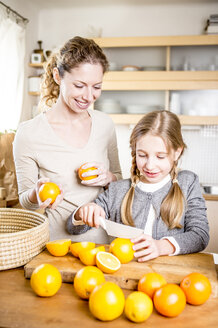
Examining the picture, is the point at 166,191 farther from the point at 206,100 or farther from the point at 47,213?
the point at 206,100

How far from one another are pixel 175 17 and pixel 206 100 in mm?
1182

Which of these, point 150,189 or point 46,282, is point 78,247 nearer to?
point 46,282

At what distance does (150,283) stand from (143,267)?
14cm

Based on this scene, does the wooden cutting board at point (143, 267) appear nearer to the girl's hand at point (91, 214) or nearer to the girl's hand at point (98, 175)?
the girl's hand at point (91, 214)

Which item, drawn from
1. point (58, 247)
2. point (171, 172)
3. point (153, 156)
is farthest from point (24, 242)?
point (171, 172)

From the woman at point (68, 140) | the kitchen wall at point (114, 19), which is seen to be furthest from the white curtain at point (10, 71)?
the woman at point (68, 140)

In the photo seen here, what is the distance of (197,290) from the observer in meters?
0.82

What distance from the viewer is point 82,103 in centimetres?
141

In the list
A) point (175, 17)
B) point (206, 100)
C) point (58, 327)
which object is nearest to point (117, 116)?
point (206, 100)

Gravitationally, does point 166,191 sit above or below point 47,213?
above

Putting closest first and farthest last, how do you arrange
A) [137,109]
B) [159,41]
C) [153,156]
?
1. [153,156]
2. [159,41]
3. [137,109]

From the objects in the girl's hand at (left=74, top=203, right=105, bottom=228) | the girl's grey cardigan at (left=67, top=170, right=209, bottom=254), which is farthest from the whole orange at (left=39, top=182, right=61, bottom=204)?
the girl's grey cardigan at (left=67, top=170, right=209, bottom=254)

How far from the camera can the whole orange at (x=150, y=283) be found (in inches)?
33.4

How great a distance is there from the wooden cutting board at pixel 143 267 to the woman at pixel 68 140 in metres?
0.40
